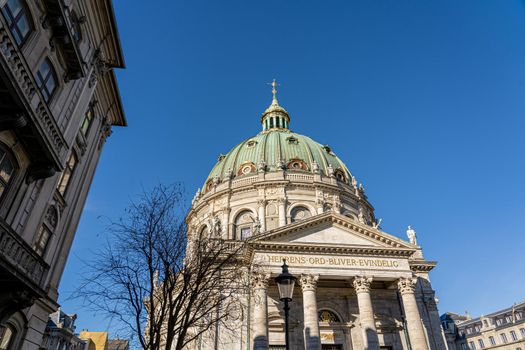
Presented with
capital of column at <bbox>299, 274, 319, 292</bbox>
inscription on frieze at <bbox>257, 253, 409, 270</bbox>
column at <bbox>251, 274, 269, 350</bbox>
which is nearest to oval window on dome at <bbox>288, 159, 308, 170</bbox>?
inscription on frieze at <bbox>257, 253, 409, 270</bbox>

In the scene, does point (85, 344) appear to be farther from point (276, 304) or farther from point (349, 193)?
point (349, 193)

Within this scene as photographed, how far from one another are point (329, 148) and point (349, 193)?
33.9ft

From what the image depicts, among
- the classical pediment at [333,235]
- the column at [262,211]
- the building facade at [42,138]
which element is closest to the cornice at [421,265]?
the classical pediment at [333,235]

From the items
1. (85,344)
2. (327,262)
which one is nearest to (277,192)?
(327,262)

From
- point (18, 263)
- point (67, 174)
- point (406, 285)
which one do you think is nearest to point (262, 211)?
point (406, 285)

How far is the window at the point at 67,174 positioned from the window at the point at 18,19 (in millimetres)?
5828

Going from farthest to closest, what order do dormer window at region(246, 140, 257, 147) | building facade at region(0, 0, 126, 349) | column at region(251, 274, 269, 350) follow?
dormer window at region(246, 140, 257, 147), column at region(251, 274, 269, 350), building facade at region(0, 0, 126, 349)

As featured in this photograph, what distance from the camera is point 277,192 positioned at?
40219mm

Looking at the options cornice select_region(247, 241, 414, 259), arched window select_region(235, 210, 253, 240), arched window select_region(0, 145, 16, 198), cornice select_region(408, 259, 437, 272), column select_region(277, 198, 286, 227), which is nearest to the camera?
arched window select_region(0, 145, 16, 198)

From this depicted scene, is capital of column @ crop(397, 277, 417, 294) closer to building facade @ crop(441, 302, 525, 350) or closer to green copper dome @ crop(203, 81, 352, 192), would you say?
green copper dome @ crop(203, 81, 352, 192)

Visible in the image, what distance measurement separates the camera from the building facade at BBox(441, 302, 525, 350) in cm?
4856

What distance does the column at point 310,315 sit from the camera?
74.4 ft

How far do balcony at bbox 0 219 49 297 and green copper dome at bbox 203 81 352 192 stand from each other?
31379 mm

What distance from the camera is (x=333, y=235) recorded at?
93.8 ft
